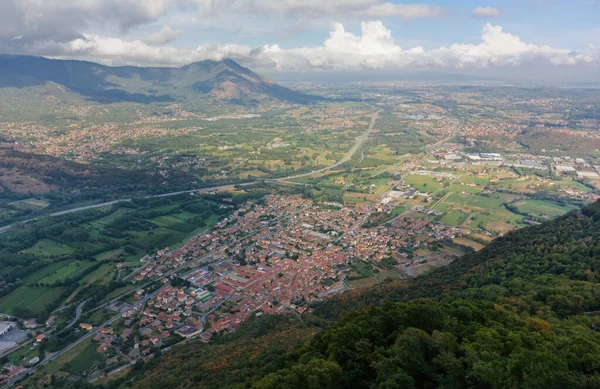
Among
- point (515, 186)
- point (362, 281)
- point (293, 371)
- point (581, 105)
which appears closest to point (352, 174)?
point (515, 186)

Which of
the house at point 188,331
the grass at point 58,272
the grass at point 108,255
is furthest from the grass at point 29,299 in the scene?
the house at point 188,331

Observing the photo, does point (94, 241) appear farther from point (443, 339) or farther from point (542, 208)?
point (542, 208)

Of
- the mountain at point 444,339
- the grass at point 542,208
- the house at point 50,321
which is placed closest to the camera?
the mountain at point 444,339

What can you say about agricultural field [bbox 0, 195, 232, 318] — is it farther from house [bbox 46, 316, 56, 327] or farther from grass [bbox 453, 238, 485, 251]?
grass [bbox 453, 238, 485, 251]

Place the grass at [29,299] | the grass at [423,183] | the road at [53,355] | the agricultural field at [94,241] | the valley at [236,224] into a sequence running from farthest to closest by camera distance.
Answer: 1. the grass at [423,183]
2. the agricultural field at [94,241]
3. the grass at [29,299]
4. the valley at [236,224]
5. the road at [53,355]

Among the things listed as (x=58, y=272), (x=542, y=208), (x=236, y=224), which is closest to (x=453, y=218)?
(x=542, y=208)

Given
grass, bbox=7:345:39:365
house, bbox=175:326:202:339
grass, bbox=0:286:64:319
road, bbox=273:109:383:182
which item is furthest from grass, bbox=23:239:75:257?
road, bbox=273:109:383:182

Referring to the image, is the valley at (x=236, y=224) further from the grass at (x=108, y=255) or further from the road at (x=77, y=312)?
the grass at (x=108, y=255)
